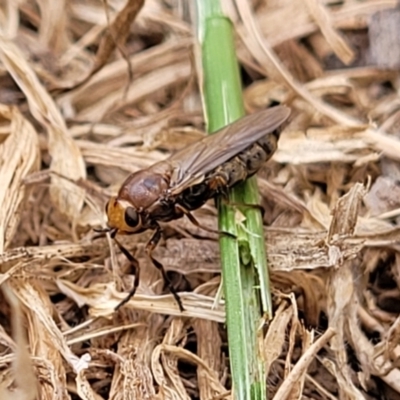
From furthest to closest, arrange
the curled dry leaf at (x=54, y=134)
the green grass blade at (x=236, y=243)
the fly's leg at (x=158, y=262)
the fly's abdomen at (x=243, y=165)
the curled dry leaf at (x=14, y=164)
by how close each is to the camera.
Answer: the curled dry leaf at (x=54, y=134) < the fly's abdomen at (x=243, y=165) < the curled dry leaf at (x=14, y=164) < the fly's leg at (x=158, y=262) < the green grass blade at (x=236, y=243)

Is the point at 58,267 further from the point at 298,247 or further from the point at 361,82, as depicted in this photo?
the point at 361,82

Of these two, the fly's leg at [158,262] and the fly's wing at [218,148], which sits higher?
the fly's wing at [218,148]

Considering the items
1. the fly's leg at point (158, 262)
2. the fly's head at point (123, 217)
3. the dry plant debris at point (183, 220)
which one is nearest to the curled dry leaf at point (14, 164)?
the dry plant debris at point (183, 220)

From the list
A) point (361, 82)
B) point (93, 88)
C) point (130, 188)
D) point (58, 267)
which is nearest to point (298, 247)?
point (130, 188)

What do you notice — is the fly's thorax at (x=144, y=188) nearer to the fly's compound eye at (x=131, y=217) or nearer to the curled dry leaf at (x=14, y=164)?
the fly's compound eye at (x=131, y=217)

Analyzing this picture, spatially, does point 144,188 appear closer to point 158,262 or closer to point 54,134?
point 158,262

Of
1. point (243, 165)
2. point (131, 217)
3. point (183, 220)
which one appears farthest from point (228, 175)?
point (131, 217)

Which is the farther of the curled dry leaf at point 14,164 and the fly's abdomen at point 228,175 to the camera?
the fly's abdomen at point 228,175
